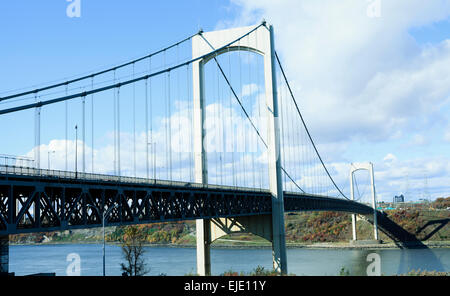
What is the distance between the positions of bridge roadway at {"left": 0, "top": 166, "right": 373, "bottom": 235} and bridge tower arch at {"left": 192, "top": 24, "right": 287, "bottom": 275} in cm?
435

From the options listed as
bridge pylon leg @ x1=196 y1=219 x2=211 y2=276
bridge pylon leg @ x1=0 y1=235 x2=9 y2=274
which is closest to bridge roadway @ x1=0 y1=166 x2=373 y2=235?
bridge pylon leg @ x1=0 y1=235 x2=9 y2=274

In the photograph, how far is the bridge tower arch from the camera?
38.9 metres

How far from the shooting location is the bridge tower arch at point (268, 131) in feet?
128

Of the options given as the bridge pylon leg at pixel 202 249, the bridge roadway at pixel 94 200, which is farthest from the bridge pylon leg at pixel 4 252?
the bridge pylon leg at pixel 202 249

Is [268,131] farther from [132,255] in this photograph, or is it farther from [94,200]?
[94,200]

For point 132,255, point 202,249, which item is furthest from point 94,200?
point 132,255

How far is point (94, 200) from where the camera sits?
21000mm

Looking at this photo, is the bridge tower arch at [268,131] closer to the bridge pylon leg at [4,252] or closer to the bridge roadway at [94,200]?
the bridge roadway at [94,200]

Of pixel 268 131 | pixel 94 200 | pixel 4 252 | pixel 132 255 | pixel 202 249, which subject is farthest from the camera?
pixel 132 255

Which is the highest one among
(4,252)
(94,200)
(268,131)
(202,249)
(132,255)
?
(268,131)

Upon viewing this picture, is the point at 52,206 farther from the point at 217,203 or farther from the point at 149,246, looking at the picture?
the point at 149,246

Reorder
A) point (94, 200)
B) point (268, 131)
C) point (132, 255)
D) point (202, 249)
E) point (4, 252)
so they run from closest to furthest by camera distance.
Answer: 1. point (4, 252)
2. point (94, 200)
3. point (202, 249)
4. point (268, 131)
5. point (132, 255)

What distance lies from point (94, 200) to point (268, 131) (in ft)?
70.8
